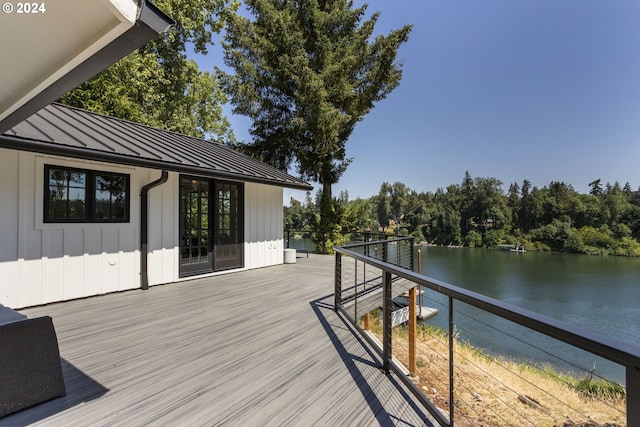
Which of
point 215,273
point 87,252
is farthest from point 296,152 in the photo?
point 87,252

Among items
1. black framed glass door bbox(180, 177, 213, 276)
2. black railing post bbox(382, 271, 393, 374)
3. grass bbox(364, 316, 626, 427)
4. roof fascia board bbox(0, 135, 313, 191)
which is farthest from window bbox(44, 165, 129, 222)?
grass bbox(364, 316, 626, 427)

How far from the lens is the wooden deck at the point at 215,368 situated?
1.84 meters

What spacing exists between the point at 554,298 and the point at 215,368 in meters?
28.4

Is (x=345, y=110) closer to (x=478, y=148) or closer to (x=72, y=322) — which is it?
(x=72, y=322)

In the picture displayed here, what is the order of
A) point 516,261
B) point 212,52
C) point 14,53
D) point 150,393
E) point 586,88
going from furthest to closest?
point 516,261 → point 586,88 → point 212,52 → point 150,393 → point 14,53

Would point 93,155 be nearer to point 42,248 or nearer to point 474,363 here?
point 42,248

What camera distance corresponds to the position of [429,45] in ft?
47.3

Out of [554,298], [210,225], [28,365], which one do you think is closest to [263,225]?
[210,225]

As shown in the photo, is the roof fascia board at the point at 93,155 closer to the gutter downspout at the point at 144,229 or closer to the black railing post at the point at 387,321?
the gutter downspout at the point at 144,229

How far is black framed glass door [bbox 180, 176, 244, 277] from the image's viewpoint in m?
5.58

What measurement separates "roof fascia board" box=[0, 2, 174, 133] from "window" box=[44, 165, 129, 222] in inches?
105

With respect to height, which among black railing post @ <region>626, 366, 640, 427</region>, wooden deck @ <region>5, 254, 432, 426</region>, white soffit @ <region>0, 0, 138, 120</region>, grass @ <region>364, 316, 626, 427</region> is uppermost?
white soffit @ <region>0, 0, 138, 120</region>

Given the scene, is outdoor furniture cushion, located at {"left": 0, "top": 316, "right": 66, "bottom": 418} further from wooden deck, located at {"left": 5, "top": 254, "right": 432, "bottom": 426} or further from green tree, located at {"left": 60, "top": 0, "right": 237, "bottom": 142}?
green tree, located at {"left": 60, "top": 0, "right": 237, "bottom": 142}

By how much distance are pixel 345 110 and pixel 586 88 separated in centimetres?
3013
